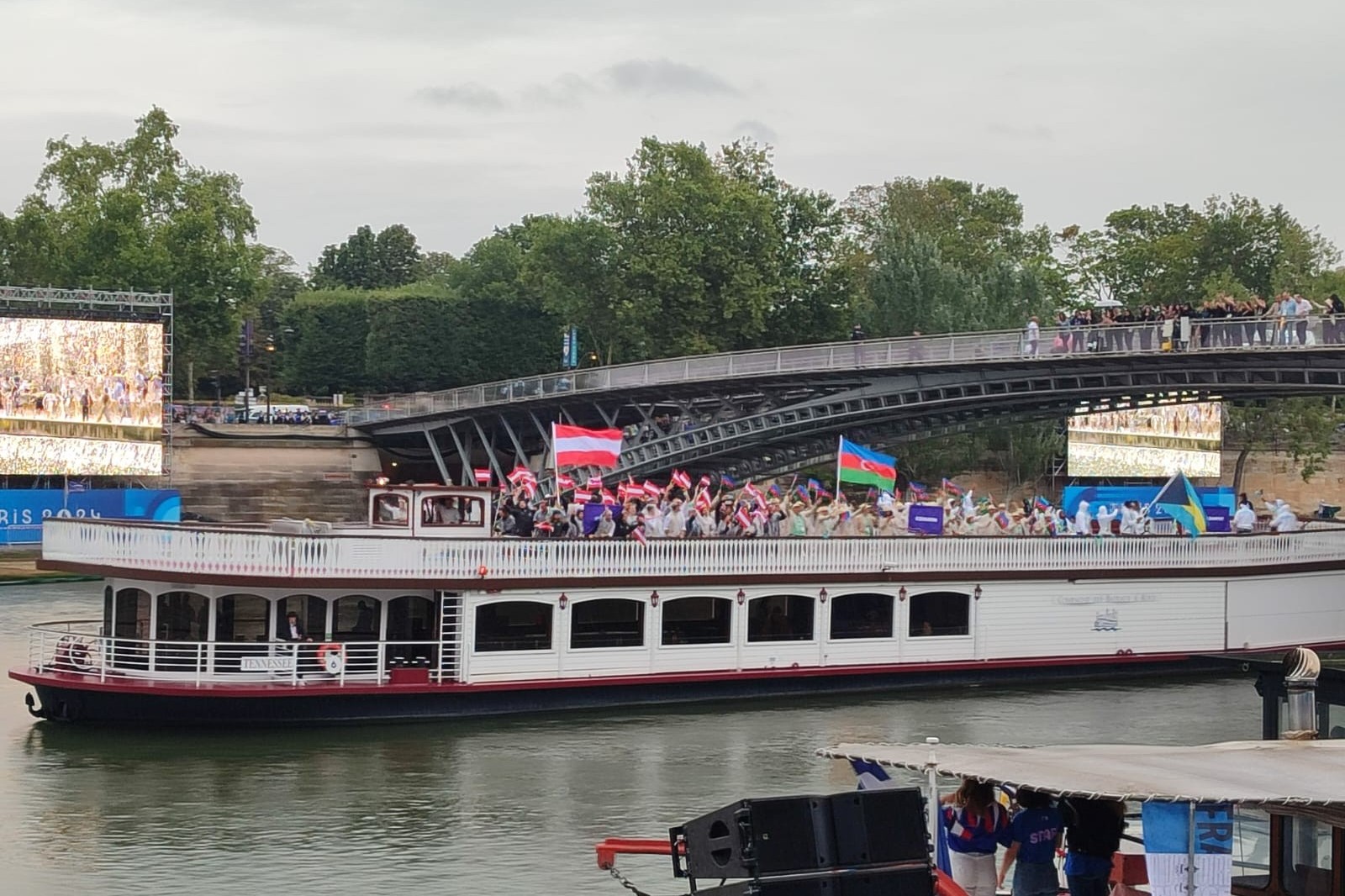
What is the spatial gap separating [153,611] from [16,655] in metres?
9.29

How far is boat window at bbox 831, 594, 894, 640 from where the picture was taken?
1232 inches

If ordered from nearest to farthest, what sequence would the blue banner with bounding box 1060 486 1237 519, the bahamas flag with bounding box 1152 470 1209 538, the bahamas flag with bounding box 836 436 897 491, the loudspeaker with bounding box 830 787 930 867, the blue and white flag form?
the blue and white flag, the loudspeaker with bounding box 830 787 930 867, the bahamas flag with bounding box 1152 470 1209 538, the bahamas flag with bounding box 836 436 897 491, the blue banner with bounding box 1060 486 1237 519

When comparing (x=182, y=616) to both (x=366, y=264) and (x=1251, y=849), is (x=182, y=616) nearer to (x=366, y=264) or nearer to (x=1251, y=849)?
(x=1251, y=849)

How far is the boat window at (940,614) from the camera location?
3200cm

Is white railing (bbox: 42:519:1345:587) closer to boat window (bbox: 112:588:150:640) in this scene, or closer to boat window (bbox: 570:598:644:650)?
boat window (bbox: 570:598:644:650)

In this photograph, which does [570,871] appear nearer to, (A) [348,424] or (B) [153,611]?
(B) [153,611]

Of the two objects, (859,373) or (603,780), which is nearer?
(603,780)

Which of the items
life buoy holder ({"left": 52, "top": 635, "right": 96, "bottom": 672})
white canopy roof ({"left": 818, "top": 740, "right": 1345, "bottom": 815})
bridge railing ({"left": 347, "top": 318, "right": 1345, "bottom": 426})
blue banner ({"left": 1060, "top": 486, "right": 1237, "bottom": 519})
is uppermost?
bridge railing ({"left": 347, "top": 318, "right": 1345, "bottom": 426})

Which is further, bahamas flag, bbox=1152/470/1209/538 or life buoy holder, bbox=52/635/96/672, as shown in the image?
bahamas flag, bbox=1152/470/1209/538

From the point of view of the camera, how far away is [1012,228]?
102125 mm

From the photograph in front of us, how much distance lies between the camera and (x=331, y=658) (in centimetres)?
2730

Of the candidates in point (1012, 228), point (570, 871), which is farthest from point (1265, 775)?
point (1012, 228)

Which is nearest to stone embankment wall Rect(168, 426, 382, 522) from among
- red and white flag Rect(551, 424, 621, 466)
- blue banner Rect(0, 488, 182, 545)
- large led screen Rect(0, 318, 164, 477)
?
blue banner Rect(0, 488, 182, 545)

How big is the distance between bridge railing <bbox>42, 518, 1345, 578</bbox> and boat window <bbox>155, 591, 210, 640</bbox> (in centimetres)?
91
